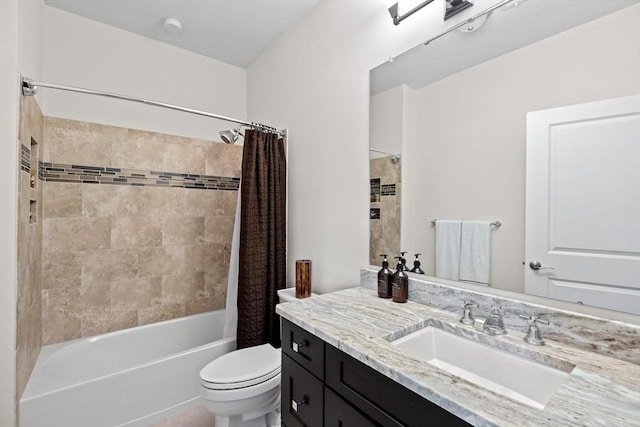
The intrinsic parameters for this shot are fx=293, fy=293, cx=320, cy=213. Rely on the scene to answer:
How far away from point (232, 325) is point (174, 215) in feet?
3.42

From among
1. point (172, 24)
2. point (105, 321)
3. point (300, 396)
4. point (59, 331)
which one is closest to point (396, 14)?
point (172, 24)

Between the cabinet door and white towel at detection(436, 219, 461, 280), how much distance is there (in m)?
0.68

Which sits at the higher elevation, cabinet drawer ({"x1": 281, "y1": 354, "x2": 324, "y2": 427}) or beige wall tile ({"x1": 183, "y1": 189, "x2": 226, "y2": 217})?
beige wall tile ({"x1": 183, "y1": 189, "x2": 226, "y2": 217})

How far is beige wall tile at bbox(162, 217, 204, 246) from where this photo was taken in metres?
2.44

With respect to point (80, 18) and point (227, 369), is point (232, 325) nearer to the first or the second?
point (227, 369)

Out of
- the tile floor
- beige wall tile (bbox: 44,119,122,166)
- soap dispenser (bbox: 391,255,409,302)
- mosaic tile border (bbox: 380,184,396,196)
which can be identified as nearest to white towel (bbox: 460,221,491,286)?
soap dispenser (bbox: 391,255,409,302)

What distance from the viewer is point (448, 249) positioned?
51.2 inches

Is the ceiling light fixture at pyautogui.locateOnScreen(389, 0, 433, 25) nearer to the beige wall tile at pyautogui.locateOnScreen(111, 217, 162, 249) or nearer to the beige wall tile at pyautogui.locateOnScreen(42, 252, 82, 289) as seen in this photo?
the beige wall tile at pyautogui.locateOnScreen(111, 217, 162, 249)

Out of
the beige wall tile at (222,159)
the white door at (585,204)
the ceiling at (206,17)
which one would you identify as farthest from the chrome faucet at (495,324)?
the beige wall tile at (222,159)

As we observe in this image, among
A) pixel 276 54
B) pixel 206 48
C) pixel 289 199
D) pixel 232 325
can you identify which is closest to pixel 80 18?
pixel 206 48

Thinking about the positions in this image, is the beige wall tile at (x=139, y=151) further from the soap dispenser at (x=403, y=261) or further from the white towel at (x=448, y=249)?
the white towel at (x=448, y=249)

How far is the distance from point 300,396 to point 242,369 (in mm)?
573

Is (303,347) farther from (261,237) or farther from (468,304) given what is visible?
(261,237)

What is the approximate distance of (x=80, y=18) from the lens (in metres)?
2.11
